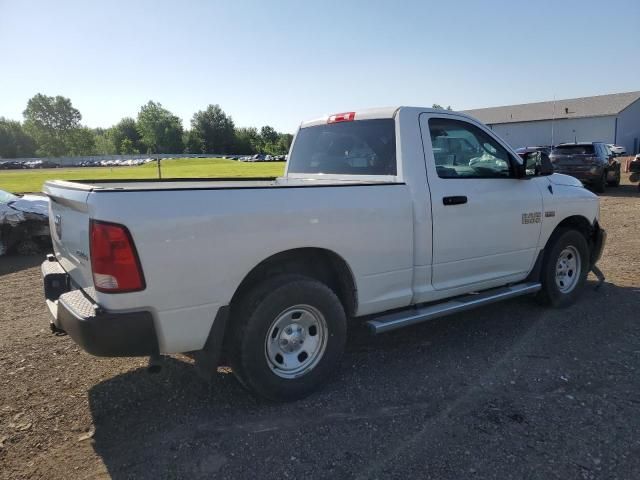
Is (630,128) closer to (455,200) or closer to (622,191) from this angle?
(622,191)

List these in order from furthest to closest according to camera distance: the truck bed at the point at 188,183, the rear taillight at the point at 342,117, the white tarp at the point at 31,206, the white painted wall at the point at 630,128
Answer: the white painted wall at the point at 630,128 < the white tarp at the point at 31,206 < the rear taillight at the point at 342,117 < the truck bed at the point at 188,183

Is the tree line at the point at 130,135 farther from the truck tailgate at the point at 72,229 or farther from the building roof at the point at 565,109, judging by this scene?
the truck tailgate at the point at 72,229

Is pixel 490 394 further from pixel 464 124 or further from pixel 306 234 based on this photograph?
pixel 464 124

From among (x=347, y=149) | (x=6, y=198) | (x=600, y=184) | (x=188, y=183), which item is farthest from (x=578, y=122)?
(x=188, y=183)

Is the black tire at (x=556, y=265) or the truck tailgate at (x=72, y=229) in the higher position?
the truck tailgate at (x=72, y=229)

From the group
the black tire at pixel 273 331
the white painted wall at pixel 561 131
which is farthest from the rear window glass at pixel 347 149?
the white painted wall at pixel 561 131

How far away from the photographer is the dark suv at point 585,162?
56.2 feet

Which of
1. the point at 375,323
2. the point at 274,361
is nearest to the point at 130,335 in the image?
the point at 274,361

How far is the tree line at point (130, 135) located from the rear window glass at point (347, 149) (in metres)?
98.8

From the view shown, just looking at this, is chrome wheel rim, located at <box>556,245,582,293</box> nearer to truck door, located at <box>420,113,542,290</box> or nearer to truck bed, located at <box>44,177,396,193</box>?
truck door, located at <box>420,113,542,290</box>

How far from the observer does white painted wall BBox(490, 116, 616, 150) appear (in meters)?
55.0

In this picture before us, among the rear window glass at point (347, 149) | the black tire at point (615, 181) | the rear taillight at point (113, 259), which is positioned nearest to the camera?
the rear taillight at point (113, 259)

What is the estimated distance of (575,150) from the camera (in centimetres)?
1745

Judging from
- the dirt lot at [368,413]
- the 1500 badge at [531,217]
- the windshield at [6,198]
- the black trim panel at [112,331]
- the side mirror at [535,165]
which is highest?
the side mirror at [535,165]
